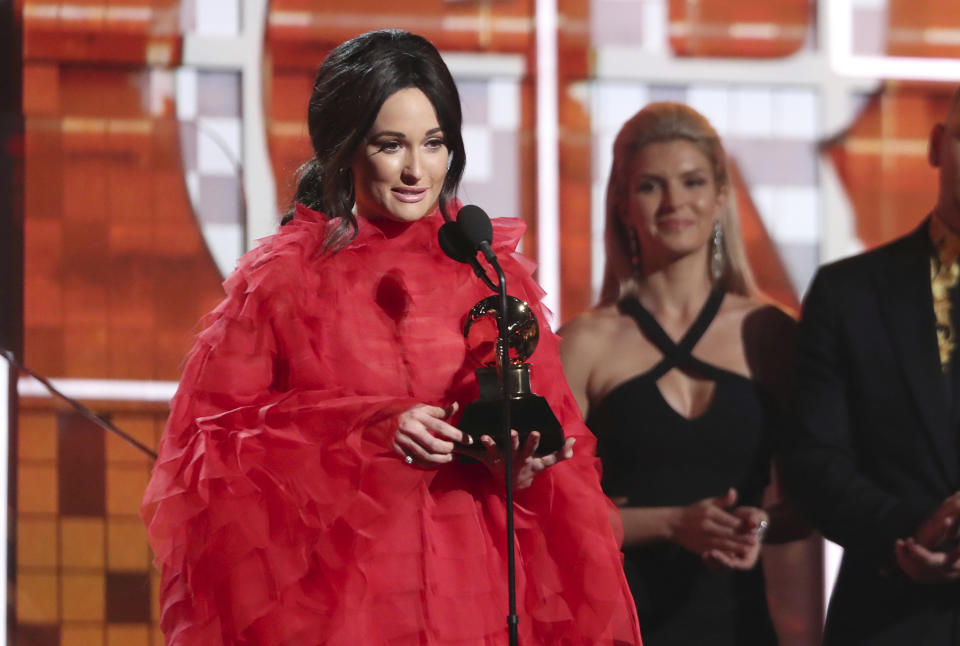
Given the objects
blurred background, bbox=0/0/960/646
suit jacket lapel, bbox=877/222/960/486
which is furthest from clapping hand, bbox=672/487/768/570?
suit jacket lapel, bbox=877/222/960/486

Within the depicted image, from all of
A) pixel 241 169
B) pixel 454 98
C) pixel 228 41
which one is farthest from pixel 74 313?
pixel 454 98

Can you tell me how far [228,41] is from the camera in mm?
2617

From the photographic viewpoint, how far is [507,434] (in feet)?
4.87

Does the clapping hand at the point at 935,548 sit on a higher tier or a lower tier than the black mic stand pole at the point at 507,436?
lower

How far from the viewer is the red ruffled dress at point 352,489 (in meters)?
1.57

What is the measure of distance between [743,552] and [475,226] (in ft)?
3.68

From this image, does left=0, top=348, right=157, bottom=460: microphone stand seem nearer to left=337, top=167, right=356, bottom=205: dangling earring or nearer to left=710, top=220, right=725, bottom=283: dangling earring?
left=337, top=167, right=356, bottom=205: dangling earring

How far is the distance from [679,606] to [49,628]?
137 cm

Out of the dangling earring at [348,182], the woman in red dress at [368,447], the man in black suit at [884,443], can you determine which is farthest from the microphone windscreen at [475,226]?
the man in black suit at [884,443]

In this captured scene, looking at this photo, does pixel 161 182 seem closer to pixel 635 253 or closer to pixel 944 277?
pixel 635 253

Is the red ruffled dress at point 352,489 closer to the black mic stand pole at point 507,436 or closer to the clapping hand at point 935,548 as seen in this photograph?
the black mic stand pole at point 507,436

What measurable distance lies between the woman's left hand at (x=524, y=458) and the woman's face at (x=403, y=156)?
391 mm

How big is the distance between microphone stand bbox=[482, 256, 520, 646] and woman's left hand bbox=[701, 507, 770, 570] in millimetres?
897

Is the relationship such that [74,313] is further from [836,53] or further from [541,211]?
[836,53]
